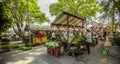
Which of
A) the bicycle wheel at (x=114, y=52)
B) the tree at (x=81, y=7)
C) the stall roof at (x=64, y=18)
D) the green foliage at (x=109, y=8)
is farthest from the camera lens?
the tree at (x=81, y=7)

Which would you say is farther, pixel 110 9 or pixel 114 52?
pixel 110 9

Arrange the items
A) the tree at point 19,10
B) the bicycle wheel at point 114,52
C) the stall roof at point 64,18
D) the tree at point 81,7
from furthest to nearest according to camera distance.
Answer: the tree at point 81,7
the tree at point 19,10
the bicycle wheel at point 114,52
the stall roof at point 64,18

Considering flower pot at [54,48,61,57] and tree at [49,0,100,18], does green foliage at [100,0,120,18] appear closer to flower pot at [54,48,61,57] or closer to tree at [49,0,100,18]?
flower pot at [54,48,61,57]

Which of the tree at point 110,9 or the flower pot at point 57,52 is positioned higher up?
the tree at point 110,9

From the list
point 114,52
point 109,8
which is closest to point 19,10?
point 109,8

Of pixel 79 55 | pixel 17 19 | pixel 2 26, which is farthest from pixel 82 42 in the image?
pixel 17 19

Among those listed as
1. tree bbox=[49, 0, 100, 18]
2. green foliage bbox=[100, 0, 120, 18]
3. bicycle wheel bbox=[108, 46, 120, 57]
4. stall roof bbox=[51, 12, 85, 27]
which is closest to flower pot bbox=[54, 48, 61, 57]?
stall roof bbox=[51, 12, 85, 27]

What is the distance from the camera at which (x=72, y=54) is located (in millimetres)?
8609

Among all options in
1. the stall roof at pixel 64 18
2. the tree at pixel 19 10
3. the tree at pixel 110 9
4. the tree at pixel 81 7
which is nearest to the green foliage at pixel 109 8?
the tree at pixel 110 9

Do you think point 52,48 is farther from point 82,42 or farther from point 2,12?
point 2,12

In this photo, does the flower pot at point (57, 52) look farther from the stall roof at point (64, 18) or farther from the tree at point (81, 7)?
the tree at point (81, 7)

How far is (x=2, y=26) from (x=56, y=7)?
21267 mm

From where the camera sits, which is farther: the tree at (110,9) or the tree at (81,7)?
the tree at (81,7)

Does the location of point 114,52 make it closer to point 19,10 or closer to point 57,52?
point 57,52
